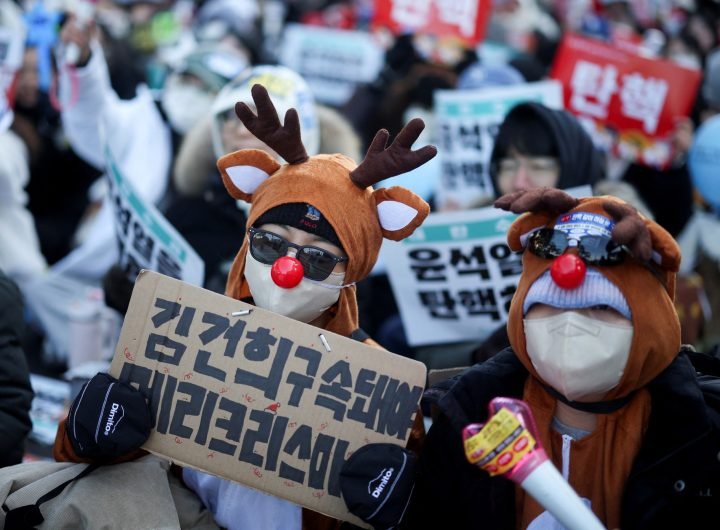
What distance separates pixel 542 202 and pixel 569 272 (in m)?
0.20

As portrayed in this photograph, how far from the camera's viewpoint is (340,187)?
2.78 m

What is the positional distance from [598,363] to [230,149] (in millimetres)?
2386

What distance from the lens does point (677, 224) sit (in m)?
6.27

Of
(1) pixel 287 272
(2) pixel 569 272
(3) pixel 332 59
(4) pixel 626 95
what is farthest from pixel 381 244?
(3) pixel 332 59

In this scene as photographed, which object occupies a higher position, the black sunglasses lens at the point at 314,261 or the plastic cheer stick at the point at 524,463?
the black sunglasses lens at the point at 314,261

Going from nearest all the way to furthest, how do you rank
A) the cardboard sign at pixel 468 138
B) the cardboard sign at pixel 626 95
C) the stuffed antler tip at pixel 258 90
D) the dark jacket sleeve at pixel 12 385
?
the stuffed antler tip at pixel 258 90 < the dark jacket sleeve at pixel 12 385 < the cardboard sign at pixel 468 138 < the cardboard sign at pixel 626 95

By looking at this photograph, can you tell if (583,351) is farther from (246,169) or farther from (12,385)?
(12,385)

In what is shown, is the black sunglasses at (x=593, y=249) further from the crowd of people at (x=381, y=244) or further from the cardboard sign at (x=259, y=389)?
the cardboard sign at (x=259, y=389)

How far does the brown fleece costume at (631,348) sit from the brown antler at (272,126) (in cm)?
65

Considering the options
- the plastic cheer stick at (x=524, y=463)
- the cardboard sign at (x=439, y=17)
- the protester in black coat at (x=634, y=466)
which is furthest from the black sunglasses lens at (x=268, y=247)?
the cardboard sign at (x=439, y=17)

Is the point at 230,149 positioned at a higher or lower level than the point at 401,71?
higher

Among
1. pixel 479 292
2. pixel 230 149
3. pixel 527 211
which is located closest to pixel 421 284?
pixel 479 292

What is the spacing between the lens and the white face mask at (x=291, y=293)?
8.89ft

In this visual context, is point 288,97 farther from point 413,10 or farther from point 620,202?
point 413,10
